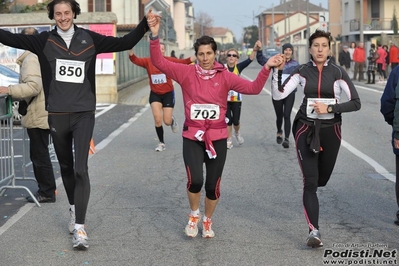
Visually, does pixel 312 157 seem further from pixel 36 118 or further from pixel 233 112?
pixel 233 112

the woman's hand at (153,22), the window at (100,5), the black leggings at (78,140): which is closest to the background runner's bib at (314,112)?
the woman's hand at (153,22)

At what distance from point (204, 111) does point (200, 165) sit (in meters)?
0.47

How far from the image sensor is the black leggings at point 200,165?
21.6 ft

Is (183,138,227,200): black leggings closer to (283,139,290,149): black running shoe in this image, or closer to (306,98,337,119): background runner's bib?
(306,98,337,119): background runner's bib

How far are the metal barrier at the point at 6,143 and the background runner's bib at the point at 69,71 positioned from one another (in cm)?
196

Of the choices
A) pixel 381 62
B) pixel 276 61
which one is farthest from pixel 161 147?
pixel 381 62

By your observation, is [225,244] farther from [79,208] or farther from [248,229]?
[79,208]

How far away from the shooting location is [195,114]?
21.5 ft

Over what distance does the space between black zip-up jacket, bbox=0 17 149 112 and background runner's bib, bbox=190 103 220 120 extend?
2.55ft

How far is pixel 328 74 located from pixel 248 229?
166 centimetres

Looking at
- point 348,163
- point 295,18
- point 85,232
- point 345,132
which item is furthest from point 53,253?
point 295,18

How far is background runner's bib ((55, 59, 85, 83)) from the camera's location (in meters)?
6.51

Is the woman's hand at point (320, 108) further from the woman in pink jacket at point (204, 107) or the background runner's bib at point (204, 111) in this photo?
the background runner's bib at point (204, 111)

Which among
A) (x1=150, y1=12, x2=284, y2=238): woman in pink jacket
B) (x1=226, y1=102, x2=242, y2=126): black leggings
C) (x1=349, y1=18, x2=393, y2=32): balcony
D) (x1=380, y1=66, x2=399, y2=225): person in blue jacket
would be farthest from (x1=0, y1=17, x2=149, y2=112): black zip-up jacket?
(x1=349, y1=18, x2=393, y2=32): balcony
